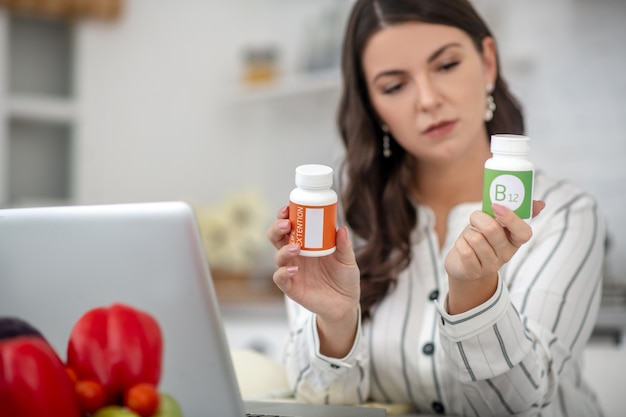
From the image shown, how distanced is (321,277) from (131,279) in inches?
14.9

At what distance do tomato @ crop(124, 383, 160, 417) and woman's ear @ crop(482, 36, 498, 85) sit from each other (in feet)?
2.93

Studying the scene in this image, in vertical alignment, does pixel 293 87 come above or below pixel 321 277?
→ above

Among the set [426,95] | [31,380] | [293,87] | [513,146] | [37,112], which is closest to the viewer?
[31,380]

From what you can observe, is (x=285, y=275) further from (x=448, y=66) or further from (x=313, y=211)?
(x=448, y=66)

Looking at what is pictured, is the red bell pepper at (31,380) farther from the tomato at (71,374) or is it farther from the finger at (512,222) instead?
the finger at (512,222)

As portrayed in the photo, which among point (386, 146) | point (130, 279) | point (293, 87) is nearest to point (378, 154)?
point (386, 146)

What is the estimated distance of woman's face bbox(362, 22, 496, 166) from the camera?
4.18ft

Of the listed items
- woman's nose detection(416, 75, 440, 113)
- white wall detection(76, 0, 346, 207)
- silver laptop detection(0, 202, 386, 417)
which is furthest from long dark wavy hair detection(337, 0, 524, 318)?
white wall detection(76, 0, 346, 207)

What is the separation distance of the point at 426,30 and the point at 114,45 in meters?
1.98

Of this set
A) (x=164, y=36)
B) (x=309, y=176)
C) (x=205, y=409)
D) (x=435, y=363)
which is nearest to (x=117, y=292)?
(x=205, y=409)

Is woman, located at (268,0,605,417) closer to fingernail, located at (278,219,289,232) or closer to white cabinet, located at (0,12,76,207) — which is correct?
fingernail, located at (278,219,289,232)

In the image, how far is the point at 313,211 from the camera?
2.85 ft

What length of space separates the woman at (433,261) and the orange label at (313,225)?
3cm

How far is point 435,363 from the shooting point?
1280mm
